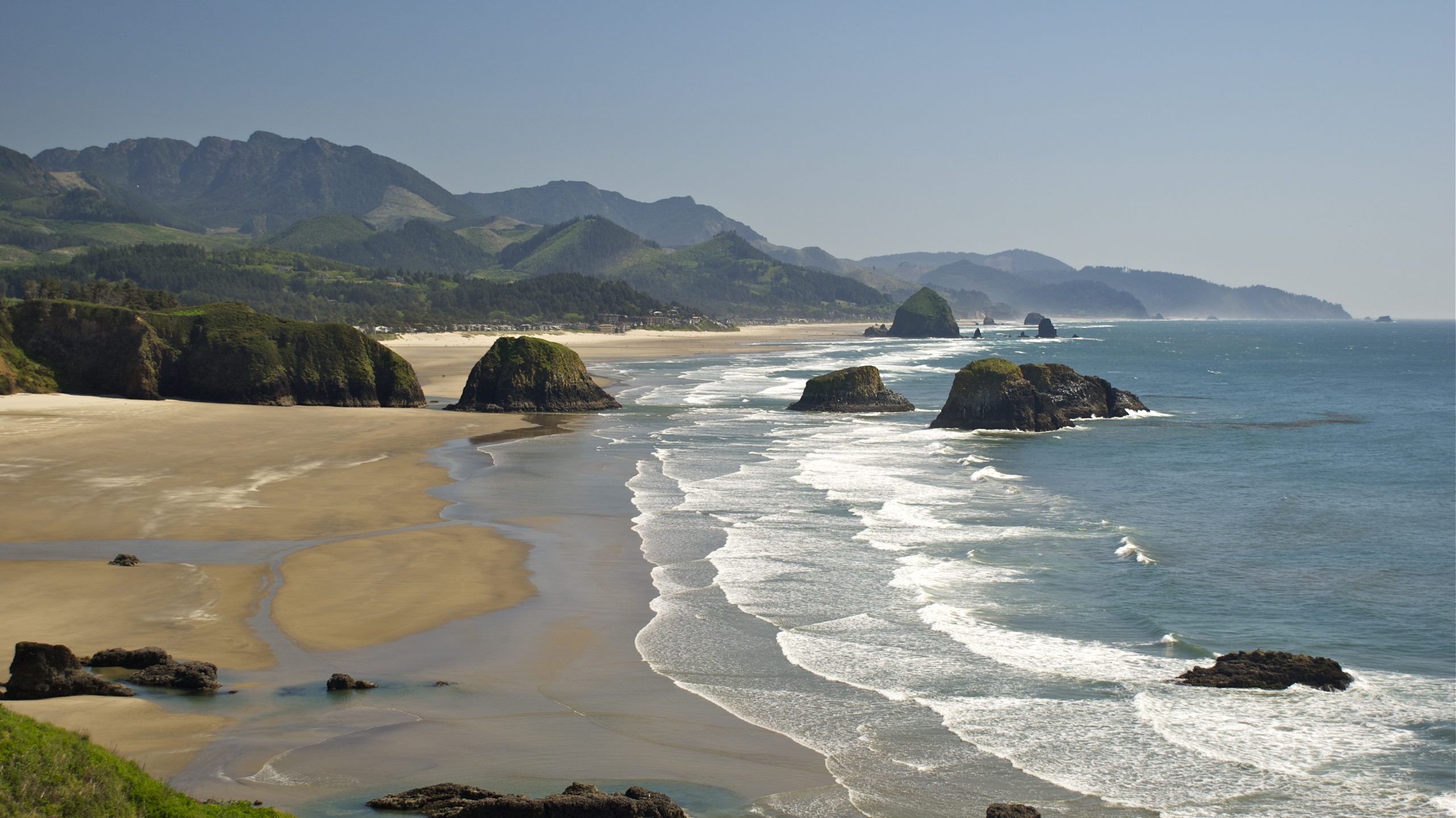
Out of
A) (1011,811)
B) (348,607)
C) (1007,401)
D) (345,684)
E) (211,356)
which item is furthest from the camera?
(211,356)

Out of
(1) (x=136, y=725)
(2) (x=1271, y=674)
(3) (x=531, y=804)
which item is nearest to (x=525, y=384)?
(1) (x=136, y=725)

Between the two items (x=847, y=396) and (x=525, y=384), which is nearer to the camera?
(x=525, y=384)

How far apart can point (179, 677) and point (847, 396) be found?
1681 inches

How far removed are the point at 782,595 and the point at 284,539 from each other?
36.6 ft

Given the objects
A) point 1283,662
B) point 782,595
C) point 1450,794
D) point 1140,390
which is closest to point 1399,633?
point 1283,662

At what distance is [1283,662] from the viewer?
15.0 meters

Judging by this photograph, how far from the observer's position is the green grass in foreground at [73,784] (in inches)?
288

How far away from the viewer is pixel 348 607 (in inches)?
706

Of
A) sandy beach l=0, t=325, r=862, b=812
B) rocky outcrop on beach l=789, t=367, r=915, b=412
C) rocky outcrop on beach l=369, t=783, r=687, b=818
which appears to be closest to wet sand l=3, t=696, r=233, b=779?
sandy beach l=0, t=325, r=862, b=812

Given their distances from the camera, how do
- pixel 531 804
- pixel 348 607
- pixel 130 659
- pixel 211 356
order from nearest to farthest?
pixel 531 804 → pixel 130 659 → pixel 348 607 → pixel 211 356

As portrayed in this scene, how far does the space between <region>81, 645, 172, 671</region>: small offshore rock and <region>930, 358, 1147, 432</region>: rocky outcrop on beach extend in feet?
120

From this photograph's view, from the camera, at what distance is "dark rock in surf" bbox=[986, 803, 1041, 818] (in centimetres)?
1027

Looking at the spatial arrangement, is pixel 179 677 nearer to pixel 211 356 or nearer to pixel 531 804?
pixel 531 804

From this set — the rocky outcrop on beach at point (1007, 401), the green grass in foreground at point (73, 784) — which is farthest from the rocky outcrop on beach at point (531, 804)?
the rocky outcrop on beach at point (1007, 401)
